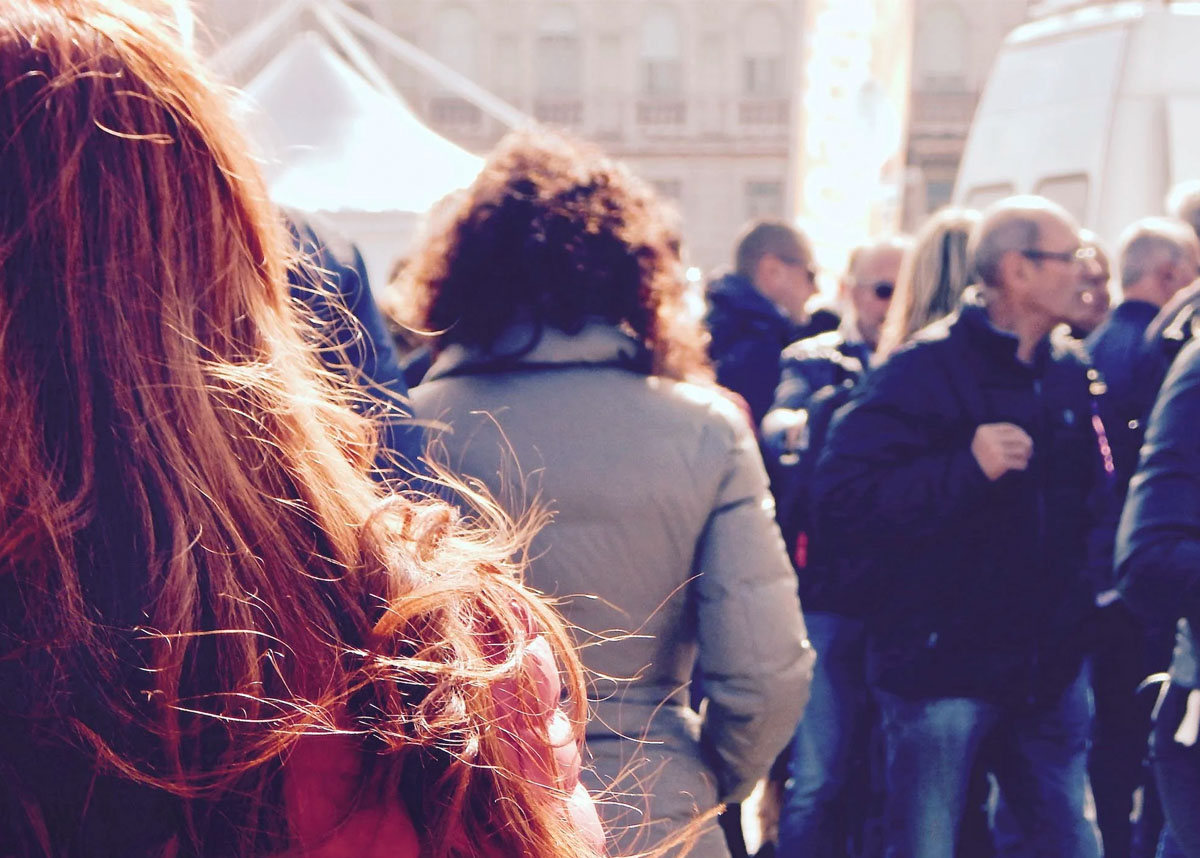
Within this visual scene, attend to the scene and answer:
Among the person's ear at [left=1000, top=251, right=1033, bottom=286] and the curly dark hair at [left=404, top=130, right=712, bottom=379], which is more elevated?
the curly dark hair at [left=404, top=130, right=712, bottom=379]

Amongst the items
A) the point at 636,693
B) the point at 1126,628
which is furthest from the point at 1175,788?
the point at 1126,628

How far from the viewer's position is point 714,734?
7.63ft

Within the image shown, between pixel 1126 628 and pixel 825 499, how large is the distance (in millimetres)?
1700

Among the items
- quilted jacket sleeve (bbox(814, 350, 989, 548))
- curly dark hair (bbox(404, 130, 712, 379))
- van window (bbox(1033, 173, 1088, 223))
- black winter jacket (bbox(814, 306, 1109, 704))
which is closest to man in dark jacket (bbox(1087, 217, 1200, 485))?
black winter jacket (bbox(814, 306, 1109, 704))

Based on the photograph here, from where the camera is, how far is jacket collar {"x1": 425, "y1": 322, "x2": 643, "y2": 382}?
88.5 inches

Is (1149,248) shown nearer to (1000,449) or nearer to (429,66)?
(1000,449)

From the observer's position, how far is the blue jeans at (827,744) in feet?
12.4

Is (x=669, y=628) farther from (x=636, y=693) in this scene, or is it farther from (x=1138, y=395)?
(x=1138, y=395)

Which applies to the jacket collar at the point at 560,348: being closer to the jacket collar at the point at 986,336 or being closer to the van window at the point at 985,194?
the jacket collar at the point at 986,336

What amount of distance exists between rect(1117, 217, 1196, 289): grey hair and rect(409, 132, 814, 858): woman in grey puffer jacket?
300 cm

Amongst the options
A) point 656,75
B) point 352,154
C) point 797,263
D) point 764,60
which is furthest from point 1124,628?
point 764,60

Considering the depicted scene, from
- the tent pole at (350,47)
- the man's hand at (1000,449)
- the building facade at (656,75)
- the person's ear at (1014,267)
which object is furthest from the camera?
the building facade at (656,75)

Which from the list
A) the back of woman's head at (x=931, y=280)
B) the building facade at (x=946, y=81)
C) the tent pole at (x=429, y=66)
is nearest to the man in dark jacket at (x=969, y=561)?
the back of woman's head at (x=931, y=280)

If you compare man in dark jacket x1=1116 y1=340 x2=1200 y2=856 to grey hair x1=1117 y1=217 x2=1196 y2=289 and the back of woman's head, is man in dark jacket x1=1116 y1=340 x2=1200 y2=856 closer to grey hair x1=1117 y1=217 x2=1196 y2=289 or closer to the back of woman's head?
the back of woman's head
